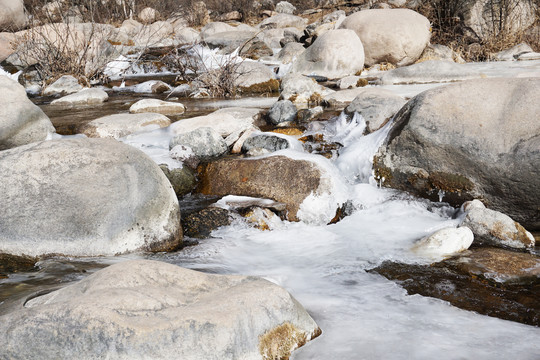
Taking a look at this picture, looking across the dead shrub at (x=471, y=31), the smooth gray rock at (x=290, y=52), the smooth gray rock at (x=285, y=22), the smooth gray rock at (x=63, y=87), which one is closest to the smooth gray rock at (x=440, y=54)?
the dead shrub at (x=471, y=31)

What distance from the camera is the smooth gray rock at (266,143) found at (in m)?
5.22

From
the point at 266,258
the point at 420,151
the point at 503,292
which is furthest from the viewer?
the point at 420,151

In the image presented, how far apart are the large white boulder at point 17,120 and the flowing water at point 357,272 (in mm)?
Result: 2715

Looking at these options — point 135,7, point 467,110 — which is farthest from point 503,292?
point 135,7

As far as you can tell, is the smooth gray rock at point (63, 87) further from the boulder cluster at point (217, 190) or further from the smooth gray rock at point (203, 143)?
the smooth gray rock at point (203, 143)

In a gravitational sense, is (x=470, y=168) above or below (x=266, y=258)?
above

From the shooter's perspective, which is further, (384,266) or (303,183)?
(303,183)

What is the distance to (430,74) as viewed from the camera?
9664 millimetres

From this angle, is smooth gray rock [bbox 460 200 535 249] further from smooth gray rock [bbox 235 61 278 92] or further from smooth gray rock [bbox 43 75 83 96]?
smooth gray rock [bbox 43 75 83 96]

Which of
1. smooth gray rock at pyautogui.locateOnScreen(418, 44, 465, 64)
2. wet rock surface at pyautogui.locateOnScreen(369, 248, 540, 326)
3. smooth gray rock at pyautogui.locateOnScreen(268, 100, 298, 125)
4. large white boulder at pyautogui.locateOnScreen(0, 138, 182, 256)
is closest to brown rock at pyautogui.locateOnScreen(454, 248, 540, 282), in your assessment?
wet rock surface at pyautogui.locateOnScreen(369, 248, 540, 326)

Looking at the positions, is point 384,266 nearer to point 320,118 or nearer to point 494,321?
point 494,321

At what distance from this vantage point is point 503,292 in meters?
2.71

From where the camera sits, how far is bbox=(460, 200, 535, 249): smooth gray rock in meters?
3.33

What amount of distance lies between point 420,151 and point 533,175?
3.03ft
